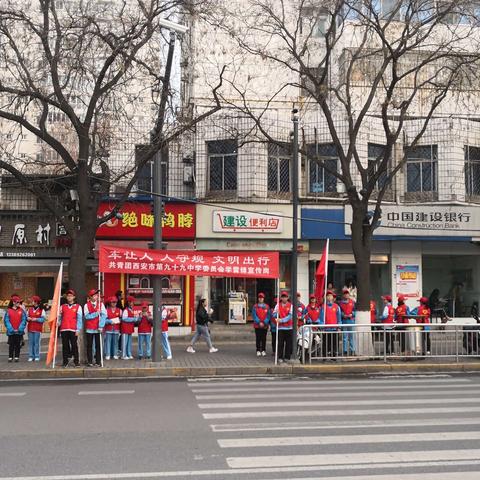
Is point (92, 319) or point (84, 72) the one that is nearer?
point (92, 319)

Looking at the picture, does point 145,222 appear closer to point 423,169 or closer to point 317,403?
point 423,169

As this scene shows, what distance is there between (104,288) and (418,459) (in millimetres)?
16301

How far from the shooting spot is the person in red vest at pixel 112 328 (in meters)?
15.7

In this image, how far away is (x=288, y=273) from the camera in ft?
73.1

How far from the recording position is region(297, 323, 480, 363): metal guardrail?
47.8ft

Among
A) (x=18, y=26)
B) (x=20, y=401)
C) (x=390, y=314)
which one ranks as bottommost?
(x=20, y=401)

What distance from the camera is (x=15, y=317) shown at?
15344 mm

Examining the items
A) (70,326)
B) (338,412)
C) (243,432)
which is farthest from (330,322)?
(243,432)

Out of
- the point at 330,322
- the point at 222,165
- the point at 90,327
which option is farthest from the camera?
the point at 222,165

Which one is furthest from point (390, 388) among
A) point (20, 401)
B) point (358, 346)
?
point (20, 401)

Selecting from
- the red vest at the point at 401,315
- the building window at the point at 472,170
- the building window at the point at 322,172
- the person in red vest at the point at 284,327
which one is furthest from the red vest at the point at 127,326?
the building window at the point at 472,170

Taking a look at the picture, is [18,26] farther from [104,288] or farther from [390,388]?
[390,388]

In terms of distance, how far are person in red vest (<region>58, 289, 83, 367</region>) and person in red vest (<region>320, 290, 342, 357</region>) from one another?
580 centimetres

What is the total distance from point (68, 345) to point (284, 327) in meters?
5.21
